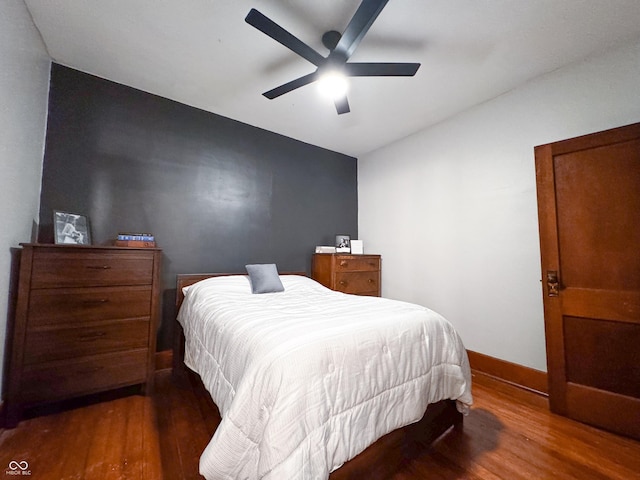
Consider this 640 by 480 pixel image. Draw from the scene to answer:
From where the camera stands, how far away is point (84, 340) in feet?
5.47

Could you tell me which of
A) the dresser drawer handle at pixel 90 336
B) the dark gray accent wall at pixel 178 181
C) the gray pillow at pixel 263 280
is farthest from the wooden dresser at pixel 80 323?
the gray pillow at pixel 263 280

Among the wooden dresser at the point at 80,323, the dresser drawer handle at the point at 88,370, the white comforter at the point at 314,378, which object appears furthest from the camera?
the dresser drawer handle at the point at 88,370

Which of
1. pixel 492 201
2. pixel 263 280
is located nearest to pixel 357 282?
pixel 263 280

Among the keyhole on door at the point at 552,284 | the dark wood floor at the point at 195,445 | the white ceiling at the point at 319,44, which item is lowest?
the dark wood floor at the point at 195,445

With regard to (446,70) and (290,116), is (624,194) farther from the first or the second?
(290,116)

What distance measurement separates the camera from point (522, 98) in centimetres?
219

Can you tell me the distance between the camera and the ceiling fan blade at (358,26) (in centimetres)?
123

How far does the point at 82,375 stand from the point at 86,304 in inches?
17.8

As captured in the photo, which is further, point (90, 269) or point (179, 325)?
point (179, 325)

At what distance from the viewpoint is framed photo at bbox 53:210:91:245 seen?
182 centimetres

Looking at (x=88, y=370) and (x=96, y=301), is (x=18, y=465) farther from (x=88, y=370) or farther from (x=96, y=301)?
(x=96, y=301)

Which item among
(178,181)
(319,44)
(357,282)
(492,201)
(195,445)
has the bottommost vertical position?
(195,445)

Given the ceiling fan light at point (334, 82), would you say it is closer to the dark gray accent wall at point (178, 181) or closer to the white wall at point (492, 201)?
the dark gray accent wall at point (178, 181)

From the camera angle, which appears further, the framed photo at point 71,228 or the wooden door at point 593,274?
the framed photo at point 71,228
